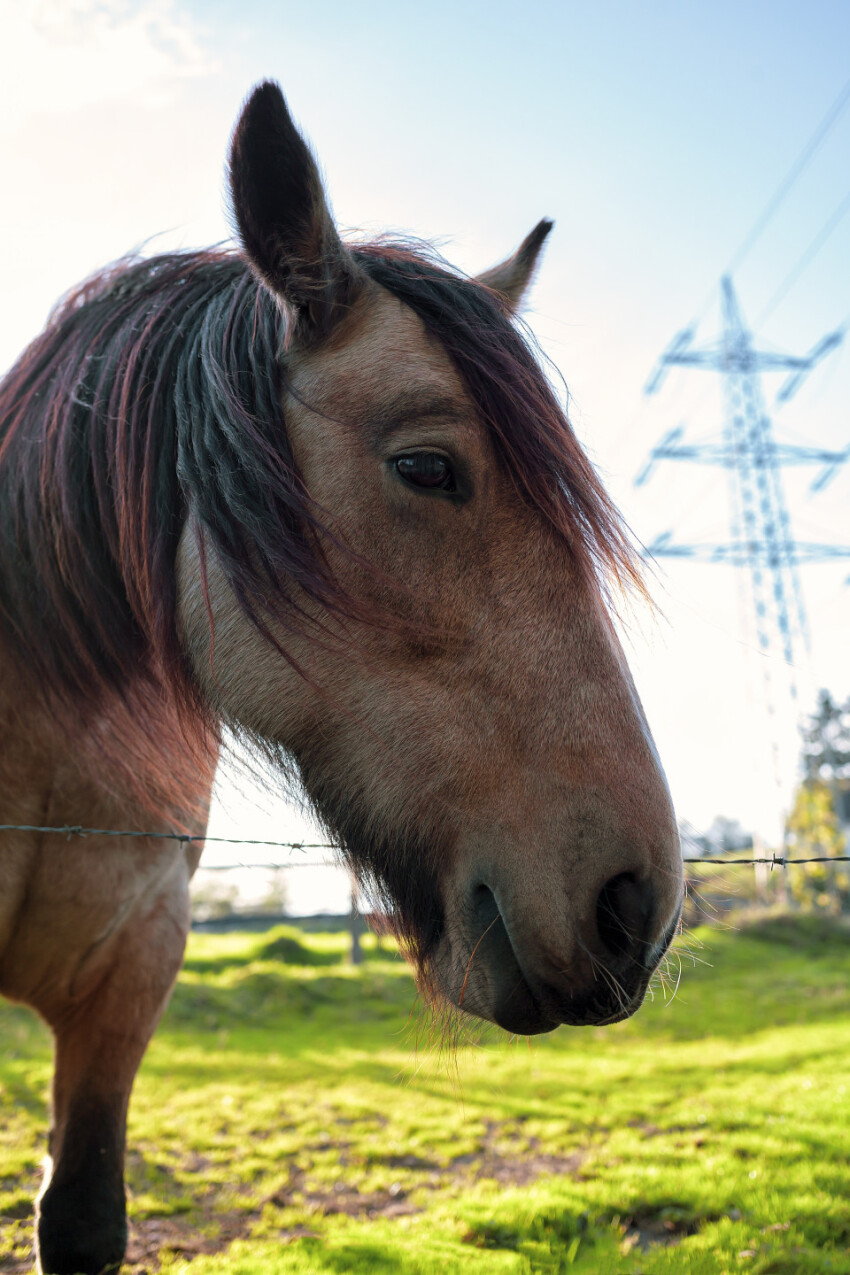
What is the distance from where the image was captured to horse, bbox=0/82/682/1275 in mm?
1483

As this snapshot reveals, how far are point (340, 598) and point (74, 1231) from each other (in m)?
2.26

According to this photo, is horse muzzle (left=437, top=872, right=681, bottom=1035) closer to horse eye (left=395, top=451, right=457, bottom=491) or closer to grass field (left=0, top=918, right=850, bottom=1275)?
grass field (left=0, top=918, right=850, bottom=1275)

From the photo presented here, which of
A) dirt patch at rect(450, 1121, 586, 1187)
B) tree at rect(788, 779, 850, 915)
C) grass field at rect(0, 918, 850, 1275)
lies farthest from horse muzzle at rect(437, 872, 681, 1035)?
tree at rect(788, 779, 850, 915)

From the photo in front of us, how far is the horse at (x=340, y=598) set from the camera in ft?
4.87

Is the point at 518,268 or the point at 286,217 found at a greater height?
the point at 518,268

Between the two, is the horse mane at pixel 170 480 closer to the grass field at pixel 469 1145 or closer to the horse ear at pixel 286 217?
the horse ear at pixel 286 217

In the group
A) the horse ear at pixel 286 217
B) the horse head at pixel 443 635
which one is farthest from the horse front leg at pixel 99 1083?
the horse ear at pixel 286 217

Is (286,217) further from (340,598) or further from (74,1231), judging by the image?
(74,1231)

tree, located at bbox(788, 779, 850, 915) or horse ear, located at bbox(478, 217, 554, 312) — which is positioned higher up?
horse ear, located at bbox(478, 217, 554, 312)

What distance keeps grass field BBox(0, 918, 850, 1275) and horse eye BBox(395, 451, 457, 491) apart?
1.15m

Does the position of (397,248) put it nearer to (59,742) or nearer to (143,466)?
(143,466)

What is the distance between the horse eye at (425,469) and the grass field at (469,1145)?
1147 mm

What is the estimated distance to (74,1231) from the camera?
2.55m

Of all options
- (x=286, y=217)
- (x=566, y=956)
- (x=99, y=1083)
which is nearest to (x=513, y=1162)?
(x=99, y=1083)
